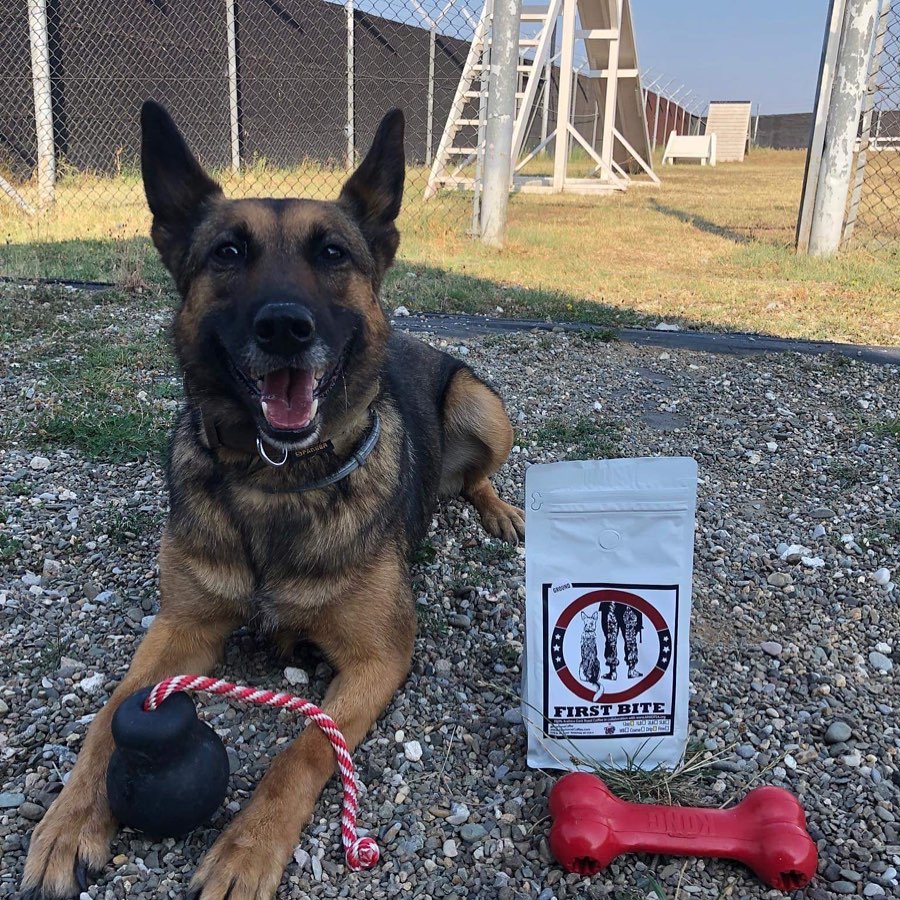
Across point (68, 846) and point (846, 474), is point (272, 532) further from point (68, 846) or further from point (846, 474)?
point (846, 474)

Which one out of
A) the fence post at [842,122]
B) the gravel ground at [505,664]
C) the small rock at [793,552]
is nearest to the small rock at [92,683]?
the gravel ground at [505,664]

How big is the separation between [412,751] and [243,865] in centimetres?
62

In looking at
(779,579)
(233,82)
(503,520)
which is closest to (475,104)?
(233,82)

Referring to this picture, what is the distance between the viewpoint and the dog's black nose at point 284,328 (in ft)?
7.48

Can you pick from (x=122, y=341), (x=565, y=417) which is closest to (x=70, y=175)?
(x=122, y=341)

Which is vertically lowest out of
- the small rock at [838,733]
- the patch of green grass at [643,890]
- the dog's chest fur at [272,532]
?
the patch of green grass at [643,890]

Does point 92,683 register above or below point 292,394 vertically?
below

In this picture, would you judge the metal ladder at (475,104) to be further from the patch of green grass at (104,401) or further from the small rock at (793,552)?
the small rock at (793,552)

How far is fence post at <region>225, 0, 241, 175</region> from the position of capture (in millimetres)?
11531

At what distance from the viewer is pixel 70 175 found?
1075 centimetres

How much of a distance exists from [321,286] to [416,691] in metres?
1.30

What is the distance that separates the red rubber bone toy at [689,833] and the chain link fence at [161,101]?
23.6ft

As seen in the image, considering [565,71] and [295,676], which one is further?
[565,71]

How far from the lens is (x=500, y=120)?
889 cm
